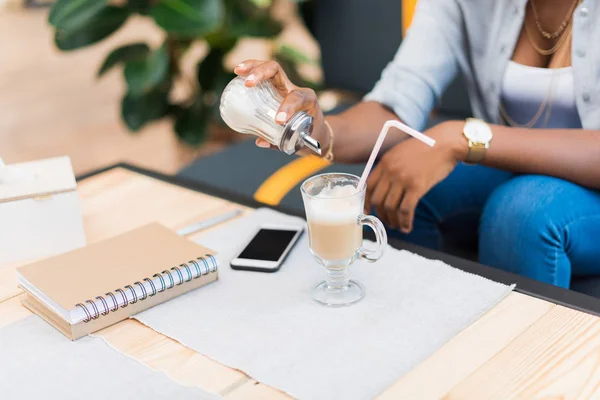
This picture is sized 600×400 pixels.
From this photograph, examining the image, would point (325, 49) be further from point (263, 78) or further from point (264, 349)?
point (264, 349)

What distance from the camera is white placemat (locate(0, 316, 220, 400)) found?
0.75m

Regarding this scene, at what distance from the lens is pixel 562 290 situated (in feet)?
2.97

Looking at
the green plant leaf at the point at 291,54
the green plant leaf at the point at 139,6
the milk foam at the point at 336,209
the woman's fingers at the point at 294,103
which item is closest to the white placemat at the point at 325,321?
the milk foam at the point at 336,209

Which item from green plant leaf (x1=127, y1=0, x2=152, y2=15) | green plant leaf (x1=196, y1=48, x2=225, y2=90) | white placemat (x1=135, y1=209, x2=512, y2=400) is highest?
green plant leaf (x1=127, y1=0, x2=152, y2=15)

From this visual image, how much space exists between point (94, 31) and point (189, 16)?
376 mm

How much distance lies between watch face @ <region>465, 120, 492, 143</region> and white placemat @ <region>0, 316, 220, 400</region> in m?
0.66

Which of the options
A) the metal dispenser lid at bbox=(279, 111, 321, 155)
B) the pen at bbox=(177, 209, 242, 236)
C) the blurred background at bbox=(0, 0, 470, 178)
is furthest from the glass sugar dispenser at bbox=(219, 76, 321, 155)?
the blurred background at bbox=(0, 0, 470, 178)

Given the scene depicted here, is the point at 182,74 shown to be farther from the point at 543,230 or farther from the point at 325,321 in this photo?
the point at 325,321

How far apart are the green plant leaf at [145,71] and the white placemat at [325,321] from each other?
159 cm

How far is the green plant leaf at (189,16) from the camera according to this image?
2326mm

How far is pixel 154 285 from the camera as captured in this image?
92cm

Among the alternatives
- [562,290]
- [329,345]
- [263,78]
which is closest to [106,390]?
[329,345]

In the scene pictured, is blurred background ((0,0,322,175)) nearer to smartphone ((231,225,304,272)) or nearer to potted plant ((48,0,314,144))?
potted plant ((48,0,314,144))

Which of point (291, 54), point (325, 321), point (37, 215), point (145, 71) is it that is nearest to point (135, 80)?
point (145, 71)
